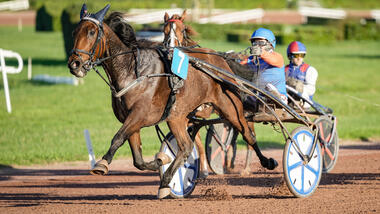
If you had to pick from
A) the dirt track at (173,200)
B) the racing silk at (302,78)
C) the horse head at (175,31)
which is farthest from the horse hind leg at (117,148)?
the horse head at (175,31)

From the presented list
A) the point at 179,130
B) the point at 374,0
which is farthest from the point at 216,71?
the point at 374,0

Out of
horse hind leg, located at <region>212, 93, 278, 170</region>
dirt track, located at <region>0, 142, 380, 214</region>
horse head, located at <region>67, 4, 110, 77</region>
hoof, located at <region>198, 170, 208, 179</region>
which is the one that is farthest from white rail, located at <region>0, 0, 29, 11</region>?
horse head, located at <region>67, 4, 110, 77</region>

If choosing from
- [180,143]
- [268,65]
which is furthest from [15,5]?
[180,143]

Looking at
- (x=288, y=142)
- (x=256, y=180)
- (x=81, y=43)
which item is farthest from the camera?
(x=256, y=180)

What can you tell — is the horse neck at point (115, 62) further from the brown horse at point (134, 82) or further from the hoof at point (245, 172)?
the hoof at point (245, 172)

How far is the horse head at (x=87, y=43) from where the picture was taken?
16.5 feet

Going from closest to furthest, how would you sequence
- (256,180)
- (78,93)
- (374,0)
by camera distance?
(256,180) < (78,93) < (374,0)

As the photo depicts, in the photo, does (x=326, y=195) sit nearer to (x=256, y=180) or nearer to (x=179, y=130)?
(x=256, y=180)

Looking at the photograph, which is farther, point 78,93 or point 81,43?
point 78,93

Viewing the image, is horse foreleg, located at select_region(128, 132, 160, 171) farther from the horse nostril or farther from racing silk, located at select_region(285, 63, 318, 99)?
racing silk, located at select_region(285, 63, 318, 99)

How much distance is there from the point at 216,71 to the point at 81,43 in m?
1.62

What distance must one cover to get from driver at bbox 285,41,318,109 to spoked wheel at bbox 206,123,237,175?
1.03 meters

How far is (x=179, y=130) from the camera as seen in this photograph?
5.80m

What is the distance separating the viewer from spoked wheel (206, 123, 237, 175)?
7637 mm
